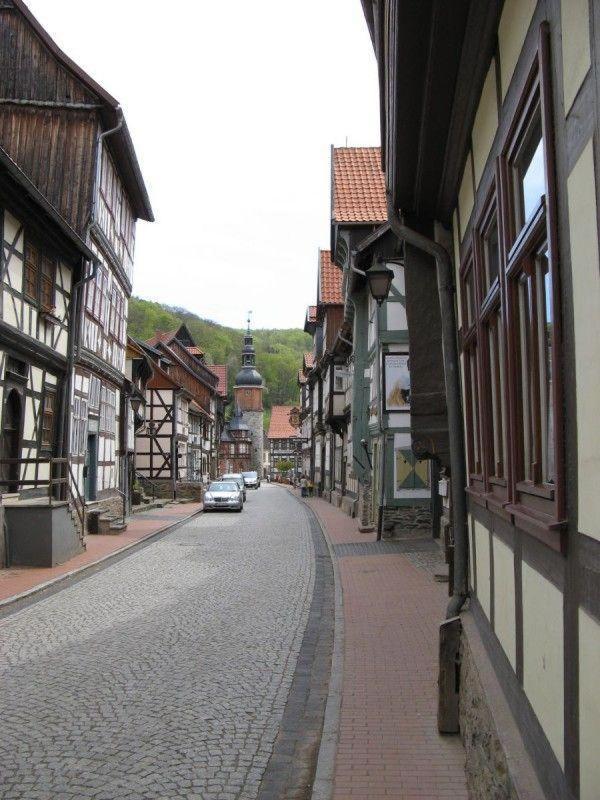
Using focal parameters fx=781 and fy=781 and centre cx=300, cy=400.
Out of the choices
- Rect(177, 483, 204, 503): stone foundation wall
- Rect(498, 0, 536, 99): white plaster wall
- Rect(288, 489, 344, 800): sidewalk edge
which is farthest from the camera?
Rect(177, 483, 204, 503): stone foundation wall

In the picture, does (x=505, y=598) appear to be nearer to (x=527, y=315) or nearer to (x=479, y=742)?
(x=479, y=742)

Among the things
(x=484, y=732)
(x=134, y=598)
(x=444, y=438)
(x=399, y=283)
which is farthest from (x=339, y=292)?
(x=484, y=732)

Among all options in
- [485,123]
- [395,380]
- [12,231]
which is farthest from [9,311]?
[485,123]

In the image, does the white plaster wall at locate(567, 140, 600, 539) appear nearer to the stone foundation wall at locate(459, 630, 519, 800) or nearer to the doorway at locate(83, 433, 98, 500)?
the stone foundation wall at locate(459, 630, 519, 800)

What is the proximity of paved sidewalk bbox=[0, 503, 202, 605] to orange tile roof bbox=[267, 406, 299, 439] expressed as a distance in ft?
255

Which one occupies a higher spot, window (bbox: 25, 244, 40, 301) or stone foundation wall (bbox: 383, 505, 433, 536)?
window (bbox: 25, 244, 40, 301)

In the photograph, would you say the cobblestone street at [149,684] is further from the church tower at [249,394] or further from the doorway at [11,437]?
the church tower at [249,394]

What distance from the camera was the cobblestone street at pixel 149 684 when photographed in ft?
16.7

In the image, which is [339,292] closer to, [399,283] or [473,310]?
[399,283]

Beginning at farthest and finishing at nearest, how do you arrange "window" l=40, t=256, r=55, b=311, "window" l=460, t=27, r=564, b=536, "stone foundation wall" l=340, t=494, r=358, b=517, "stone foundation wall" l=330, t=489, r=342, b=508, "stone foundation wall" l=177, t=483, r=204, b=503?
"stone foundation wall" l=177, t=483, r=204, b=503, "stone foundation wall" l=330, t=489, r=342, b=508, "stone foundation wall" l=340, t=494, r=358, b=517, "window" l=40, t=256, r=55, b=311, "window" l=460, t=27, r=564, b=536

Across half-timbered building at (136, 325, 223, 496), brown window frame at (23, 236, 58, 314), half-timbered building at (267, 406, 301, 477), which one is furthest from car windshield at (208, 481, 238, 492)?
half-timbered building at (267, 406, 301, 477)

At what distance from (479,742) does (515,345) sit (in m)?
2.26

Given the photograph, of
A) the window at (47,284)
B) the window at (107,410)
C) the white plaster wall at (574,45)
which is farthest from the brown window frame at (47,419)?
the white plaster wall at (574,45)

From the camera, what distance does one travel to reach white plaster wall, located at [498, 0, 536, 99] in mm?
3273
